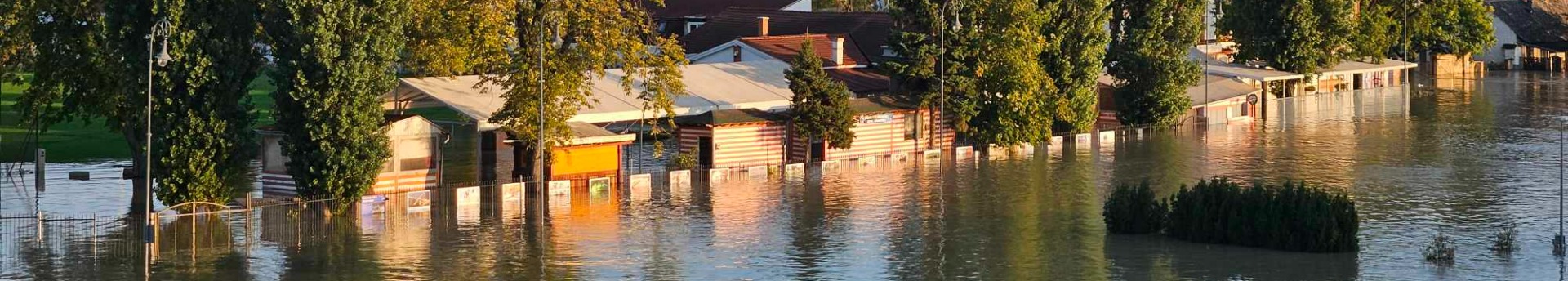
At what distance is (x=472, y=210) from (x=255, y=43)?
7874 millimetres

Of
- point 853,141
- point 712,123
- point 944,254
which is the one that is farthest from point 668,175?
point 944,254

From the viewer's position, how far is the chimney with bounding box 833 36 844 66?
84.8m

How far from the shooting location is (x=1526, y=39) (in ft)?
522

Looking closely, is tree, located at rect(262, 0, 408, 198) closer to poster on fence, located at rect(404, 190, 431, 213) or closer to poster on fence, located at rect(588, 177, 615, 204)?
poster on fence, located at rect(404, 190, 431, 213)

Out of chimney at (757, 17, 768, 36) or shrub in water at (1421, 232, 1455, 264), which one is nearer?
shrub in water at (1421, 232, 1455, 264)

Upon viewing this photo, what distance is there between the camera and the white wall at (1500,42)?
15862 centimetres

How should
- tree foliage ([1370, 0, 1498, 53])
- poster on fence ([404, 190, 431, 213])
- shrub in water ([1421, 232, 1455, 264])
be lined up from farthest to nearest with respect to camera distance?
tree foliage ([1370, 0, 1498, 53]), poster on fence ([404, 190, 431, 213]), shrub in water ([1421, 232, 1455, 264])

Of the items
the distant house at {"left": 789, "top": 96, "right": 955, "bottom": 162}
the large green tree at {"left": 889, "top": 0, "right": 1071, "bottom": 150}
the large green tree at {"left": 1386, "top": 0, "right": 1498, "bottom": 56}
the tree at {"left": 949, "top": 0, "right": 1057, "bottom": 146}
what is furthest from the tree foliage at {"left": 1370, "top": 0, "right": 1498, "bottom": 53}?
the distant house at {"left": 789, "top": 96, "right": 955, "bottom": 162}

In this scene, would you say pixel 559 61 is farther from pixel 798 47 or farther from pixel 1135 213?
pixel 798 47

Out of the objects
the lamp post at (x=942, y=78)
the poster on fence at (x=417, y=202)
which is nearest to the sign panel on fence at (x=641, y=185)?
the poster on fence at (x=417, y=202)

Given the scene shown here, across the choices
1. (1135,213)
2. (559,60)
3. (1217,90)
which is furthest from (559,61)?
(1217,90)

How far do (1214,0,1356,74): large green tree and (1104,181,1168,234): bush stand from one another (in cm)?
6213

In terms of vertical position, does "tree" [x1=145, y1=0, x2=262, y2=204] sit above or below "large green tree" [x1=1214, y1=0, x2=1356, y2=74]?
below

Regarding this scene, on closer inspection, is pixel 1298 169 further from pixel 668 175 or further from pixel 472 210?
pixel 472 210
